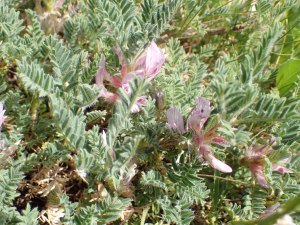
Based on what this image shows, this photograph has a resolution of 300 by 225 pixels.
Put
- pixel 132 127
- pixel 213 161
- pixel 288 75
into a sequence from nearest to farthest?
pixel 213 161 → pixel 132 127 → pixel 288 75

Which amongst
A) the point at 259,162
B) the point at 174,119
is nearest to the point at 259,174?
the point at 259,162

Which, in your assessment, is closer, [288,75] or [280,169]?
[280,169]

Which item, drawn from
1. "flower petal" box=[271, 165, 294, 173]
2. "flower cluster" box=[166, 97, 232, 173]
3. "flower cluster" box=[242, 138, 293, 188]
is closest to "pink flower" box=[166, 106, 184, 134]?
"flower cluster" box=[166, 97, 232, 173]

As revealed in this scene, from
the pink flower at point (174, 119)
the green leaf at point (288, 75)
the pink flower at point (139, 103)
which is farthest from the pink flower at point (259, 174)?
the green leaf at point (288, 75)

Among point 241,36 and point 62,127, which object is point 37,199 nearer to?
point 62,127

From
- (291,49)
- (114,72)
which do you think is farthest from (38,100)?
(291,49)

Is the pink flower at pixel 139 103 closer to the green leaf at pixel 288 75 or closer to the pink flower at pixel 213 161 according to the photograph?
the pink flower at pixel 213 161

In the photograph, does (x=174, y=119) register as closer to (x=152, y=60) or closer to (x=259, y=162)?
(x=152, y=60)
